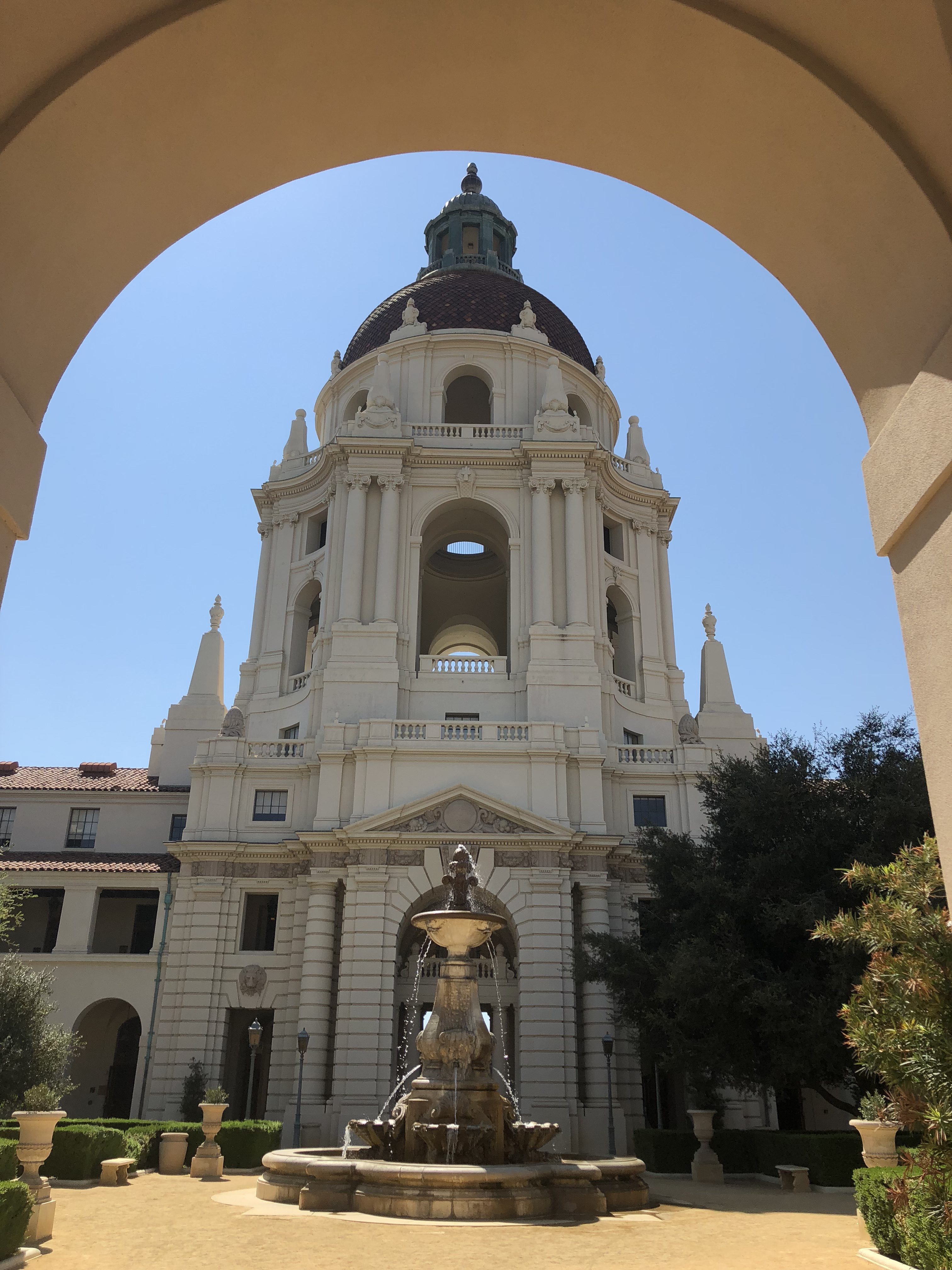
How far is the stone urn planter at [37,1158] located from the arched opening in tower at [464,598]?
3652 centimetres

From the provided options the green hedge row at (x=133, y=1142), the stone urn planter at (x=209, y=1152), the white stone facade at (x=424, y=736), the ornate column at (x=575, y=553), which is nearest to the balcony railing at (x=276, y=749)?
the white stone facade at (x=424, y=736)

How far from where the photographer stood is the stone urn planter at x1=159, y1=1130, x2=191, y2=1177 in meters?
27.1

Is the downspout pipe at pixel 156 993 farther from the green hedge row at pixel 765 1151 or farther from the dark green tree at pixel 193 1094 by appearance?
the green hedge row at pixel 765 1151

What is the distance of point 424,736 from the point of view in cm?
3984

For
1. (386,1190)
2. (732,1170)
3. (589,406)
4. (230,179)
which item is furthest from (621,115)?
(589,406)

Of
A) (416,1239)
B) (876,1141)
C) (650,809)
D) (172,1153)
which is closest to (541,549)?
(650,809)

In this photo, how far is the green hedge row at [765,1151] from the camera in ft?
77.2

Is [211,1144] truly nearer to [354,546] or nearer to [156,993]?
[156,993]

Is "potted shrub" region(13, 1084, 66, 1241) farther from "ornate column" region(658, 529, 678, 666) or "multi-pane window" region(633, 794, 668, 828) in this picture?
"ornate column" region(658, 529, 678, 666)

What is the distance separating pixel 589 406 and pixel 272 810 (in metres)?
26.2

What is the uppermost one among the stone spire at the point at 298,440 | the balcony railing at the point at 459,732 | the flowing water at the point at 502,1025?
the stone spire at the point at 298,440

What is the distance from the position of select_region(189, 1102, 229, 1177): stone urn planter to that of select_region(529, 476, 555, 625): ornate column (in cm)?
2242

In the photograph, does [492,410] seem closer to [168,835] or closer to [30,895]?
[168,835]

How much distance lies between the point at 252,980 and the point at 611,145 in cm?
3650
